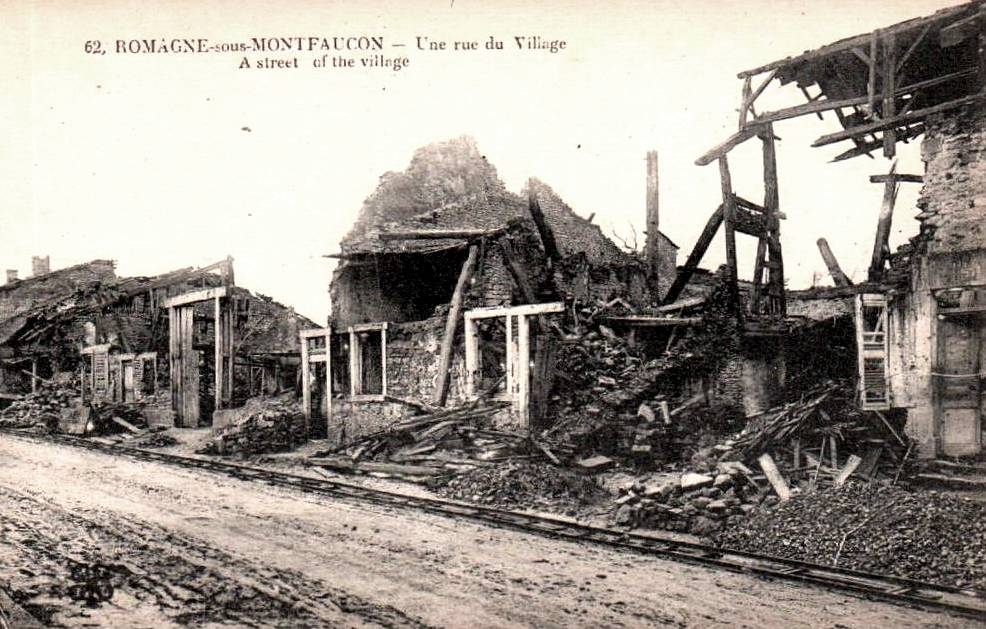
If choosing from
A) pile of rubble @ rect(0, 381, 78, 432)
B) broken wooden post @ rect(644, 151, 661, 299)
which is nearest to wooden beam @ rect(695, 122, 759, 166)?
broken wooden post @ rect(644, 151, 661, 299)

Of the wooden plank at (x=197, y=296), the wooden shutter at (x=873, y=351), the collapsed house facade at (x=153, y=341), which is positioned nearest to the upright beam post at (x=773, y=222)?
the wooden shutter at (x=873, y=351)

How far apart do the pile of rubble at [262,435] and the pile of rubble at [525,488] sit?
693 cm

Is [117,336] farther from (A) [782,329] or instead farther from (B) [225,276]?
(A) [782,329]

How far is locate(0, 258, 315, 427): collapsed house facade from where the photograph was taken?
22312 millimetres

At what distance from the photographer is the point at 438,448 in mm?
12953

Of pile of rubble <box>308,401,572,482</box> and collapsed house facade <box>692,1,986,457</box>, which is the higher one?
collapsed house facade <box>692,1,986,457</box>

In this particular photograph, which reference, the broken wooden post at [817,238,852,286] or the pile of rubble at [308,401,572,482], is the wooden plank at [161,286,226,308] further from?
the broken wooden post at [817,238,852,286]

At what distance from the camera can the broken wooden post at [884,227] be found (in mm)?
15383

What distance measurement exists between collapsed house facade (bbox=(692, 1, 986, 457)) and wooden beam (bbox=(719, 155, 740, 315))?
2.02 m

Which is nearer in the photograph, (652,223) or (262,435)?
(262,435)

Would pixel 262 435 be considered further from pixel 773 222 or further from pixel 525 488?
pixel 773 222

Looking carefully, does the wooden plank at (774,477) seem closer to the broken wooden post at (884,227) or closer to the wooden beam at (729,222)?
the wooden beam at (729,222)

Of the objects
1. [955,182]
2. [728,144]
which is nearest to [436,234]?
[728,144]

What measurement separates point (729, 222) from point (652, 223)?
705cm
